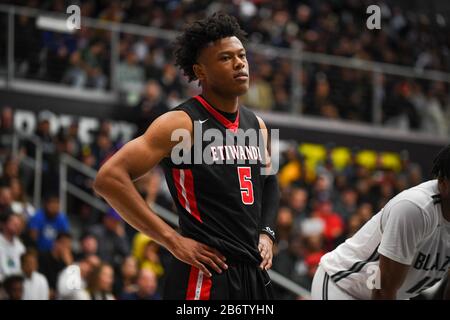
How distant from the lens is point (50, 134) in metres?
12.7

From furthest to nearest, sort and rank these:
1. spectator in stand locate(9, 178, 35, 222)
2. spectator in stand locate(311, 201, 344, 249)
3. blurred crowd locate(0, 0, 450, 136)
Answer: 1. blurred crowd locate(0, 0, 450, 136)
2. spectator in stand locate(311, 201, 344, 249)
3. spectator in stand locate(9, 178, 35, 222)

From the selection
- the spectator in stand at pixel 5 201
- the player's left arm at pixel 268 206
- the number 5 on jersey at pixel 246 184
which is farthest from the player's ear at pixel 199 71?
the spectator in stand at pixel 5 201

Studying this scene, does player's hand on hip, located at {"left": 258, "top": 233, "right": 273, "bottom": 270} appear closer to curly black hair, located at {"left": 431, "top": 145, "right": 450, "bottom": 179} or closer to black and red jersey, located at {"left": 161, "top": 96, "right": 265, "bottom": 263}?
black and red jersey, located at {"left": 161, "top": 96, "right": 265, "bottom": 263}

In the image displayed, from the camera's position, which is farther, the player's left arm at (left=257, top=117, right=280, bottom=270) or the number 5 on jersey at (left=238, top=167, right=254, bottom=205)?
the player's left arm at (left=257, top=117, right=280, bottom=270)

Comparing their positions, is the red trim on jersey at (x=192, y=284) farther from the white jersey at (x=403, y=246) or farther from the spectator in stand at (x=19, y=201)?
the spectator in stand at (x=19, y=201)

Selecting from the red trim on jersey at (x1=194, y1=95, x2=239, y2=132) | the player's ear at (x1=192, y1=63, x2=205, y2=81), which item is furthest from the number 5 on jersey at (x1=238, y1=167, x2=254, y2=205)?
the player's ear at (x1=192, y1=63, x2=205, y2=81)

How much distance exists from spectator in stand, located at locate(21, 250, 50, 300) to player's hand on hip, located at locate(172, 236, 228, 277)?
4980mm

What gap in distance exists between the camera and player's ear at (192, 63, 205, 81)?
5066mm

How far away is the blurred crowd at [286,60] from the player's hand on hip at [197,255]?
8.47 metres

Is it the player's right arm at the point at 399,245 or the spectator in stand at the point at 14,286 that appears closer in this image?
the player's right arm at the point at 399,245

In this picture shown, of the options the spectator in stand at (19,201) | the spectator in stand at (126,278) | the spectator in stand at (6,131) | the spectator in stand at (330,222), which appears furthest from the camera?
the spectator in stand at (330,222)

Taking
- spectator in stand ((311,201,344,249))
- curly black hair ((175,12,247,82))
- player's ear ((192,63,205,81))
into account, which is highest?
curly black hair ((175,12,247,82))

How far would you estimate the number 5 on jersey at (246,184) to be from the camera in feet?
15.9
